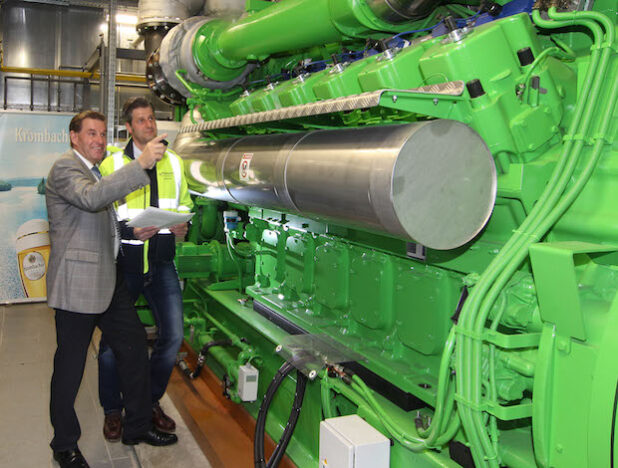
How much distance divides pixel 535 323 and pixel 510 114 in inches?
28.2

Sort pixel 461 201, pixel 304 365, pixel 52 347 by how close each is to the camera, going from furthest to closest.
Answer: pixel 52 347
pixel 304 365
pixel 461 201

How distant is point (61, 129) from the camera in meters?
6.77

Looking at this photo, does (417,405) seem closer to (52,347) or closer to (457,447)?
(457,447)

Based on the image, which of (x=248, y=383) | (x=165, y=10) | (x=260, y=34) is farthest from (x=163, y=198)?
(x=165, y=10)

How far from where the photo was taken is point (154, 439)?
3.44 metres

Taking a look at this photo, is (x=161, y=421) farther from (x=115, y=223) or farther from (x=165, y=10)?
(x=165, y=10)

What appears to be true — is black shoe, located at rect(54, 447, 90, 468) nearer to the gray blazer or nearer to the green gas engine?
the gray blazer

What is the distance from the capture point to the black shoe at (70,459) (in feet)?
9.85

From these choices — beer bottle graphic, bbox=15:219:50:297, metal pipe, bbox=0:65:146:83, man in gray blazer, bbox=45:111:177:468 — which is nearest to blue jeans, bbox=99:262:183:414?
man in gray blazer, bbox=45:111:177:468

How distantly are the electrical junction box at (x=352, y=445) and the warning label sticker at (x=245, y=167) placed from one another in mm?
1329

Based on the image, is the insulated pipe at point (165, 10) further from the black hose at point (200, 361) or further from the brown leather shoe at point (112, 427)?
the brown leather shoe at point (112, 427)

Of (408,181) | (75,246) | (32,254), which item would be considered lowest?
(32,254)

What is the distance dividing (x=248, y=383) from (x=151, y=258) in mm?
945

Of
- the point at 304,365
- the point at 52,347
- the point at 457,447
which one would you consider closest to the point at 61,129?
the point at 52,347
